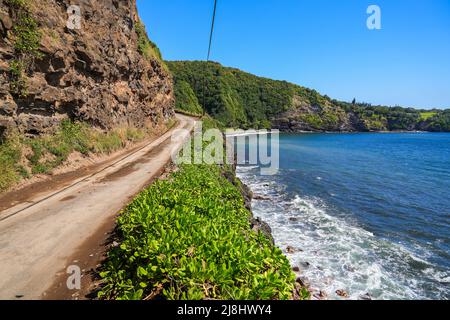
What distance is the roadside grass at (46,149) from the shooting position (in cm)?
1242

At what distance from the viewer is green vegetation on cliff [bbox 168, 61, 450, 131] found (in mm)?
134625

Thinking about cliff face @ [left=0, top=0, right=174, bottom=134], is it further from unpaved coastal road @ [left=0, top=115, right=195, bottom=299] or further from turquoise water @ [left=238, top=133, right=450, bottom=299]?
turquoise water @ [left=238, top=133, right=450, bottom=299]

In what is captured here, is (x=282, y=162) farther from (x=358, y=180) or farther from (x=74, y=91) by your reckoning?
(x=74, y=91)

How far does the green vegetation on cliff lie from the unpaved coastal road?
107127 mm

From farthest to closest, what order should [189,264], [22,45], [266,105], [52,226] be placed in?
[266,105]
[22,45]
[52,226]
[189,264]

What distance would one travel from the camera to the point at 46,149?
15.0 metres

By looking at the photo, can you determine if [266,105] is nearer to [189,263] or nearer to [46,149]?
[46,149]

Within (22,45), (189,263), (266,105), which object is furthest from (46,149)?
(266,105)

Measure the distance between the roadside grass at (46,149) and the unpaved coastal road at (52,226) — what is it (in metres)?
1.84

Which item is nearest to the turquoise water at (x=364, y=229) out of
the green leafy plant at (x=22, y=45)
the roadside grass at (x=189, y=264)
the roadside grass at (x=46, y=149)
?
the roadside grass at (x=189, y=264)

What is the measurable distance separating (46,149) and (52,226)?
25.3 ft

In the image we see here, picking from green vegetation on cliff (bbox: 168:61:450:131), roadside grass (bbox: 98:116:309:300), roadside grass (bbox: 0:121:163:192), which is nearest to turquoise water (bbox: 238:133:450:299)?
roadside grass (bbox: 98:116:309:300)
